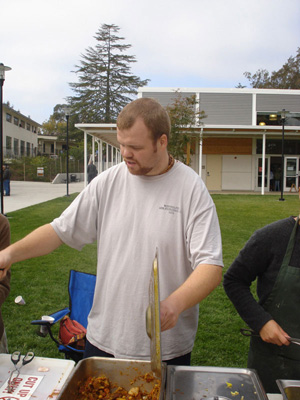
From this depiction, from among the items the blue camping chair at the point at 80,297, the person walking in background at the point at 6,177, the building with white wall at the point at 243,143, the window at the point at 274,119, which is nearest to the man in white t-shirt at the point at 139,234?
the blue camping chair at the point at 80,297

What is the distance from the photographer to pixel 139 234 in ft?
5.52

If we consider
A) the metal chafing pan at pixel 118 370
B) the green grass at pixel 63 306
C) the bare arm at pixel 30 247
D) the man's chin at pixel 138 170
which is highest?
the man's chin at pixel 138 170

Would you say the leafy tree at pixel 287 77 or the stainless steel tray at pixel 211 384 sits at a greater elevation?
the leafy tree at pixel 287 77

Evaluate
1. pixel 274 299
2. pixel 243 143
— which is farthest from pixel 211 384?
pixel 243 143

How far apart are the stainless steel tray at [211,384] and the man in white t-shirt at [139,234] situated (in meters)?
0.30

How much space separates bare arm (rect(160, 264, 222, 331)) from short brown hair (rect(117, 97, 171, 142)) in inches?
22.7

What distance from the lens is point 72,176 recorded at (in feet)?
116

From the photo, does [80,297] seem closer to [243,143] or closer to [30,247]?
[30,247]

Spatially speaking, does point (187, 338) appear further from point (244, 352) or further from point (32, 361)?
point (244, 352)

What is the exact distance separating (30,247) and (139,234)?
488 mm

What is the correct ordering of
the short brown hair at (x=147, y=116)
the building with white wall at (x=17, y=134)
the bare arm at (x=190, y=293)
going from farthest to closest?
the building with white wall at (x=17, y=134) < the short brown hair at (x=147, y=116) < the bare arm at (x=190, y=293)

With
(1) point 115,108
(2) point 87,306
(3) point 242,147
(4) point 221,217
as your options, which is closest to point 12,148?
(1) point 115,108

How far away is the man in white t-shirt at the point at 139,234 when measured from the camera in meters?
1.59

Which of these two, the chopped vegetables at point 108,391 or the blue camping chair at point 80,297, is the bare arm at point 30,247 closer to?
the chopped vegetables at point 108,391
